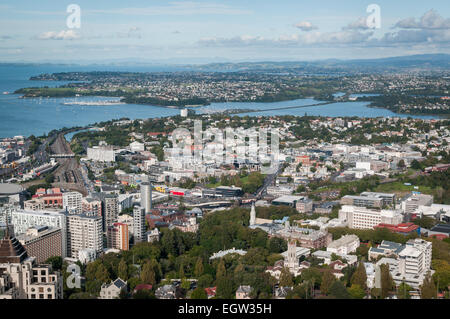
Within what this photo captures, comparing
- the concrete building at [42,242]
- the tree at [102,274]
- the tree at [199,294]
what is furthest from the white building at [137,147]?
the tree at [199,294]

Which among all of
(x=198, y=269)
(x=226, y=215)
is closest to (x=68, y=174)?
(x=226, y=215)

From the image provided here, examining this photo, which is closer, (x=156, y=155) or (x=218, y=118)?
(x=156, y=155)

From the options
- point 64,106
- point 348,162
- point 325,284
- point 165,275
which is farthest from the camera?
point 64,106

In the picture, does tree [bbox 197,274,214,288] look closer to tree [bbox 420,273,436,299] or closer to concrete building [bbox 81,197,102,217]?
tree [bbox 420,273,436,299]

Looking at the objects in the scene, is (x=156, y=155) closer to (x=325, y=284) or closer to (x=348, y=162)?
(x=348, y=162)

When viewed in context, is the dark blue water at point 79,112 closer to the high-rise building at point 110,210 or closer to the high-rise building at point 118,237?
the high-rise building at point 110,210

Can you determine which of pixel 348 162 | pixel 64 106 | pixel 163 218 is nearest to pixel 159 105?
pixel 64 106
